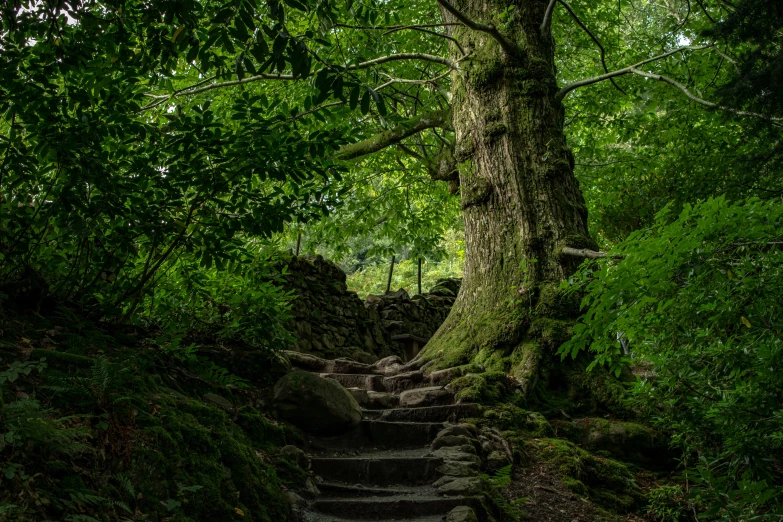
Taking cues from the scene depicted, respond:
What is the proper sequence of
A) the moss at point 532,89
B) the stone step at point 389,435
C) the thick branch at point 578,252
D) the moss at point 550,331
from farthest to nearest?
the moss at point 532,89 → the moss at point 550,331 → the thick branch at point 578,252 → the stone step at point 389,435

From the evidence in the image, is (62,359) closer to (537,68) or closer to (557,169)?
(557,169)

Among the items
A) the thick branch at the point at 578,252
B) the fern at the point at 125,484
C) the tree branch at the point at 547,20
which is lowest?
the fern at the point at 125,484

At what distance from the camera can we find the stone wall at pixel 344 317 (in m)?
9.91

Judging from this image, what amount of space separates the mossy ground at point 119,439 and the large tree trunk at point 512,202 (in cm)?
314

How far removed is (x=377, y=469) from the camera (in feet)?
14.9

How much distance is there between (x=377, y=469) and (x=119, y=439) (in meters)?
2.29

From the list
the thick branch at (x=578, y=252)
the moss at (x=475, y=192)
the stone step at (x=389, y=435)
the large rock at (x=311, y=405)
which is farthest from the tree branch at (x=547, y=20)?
→ the large rock at (x=311, y=405)

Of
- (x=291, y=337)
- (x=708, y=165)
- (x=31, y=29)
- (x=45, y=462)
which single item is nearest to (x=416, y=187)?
(x=708, y=165)

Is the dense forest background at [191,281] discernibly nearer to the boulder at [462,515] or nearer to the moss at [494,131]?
the boulder at [462,515]

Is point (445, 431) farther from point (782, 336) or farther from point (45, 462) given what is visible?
point (45, 462)

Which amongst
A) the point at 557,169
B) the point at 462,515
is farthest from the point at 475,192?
the point at 462,515

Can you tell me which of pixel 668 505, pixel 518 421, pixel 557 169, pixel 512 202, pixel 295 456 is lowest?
pixel 668 505

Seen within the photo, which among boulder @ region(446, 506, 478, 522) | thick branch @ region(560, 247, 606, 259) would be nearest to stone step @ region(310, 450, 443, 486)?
boulder @ region(446, 506, 478, 522)

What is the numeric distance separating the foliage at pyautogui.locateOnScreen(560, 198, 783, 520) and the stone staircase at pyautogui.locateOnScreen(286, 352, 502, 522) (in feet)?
4.81
